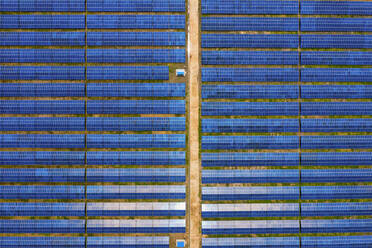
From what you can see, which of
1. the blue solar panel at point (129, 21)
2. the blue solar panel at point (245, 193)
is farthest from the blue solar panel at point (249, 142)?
the blue solar panel at point (129, 21)

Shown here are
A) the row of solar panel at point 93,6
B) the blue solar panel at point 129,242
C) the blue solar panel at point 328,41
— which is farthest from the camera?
the blue solar panel at point 328,41

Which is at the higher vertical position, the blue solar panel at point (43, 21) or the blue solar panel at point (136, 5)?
the blue solar panel at point (136, 5)

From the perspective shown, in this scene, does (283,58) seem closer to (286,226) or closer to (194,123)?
(194,123)

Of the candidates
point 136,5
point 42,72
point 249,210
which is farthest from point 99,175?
point 136,5

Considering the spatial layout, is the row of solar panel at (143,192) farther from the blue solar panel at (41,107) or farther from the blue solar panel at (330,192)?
the blue solar panel at (41,107)

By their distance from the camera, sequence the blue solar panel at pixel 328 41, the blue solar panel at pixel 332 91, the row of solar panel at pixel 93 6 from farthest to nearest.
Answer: the blue solar panel at pixel 328 41
the blue solar panel at pixel 332 91
the row of solar panel at pixel 93 6

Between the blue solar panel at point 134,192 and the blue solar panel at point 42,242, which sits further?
the blue solar panel at point 134,192

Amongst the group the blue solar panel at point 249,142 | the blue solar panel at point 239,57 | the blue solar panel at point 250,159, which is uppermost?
the blue solar panel at point 239,57

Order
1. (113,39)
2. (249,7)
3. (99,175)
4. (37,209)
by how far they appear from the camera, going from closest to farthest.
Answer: (37,209) → (99,175) → (113,39) → (249,7)
